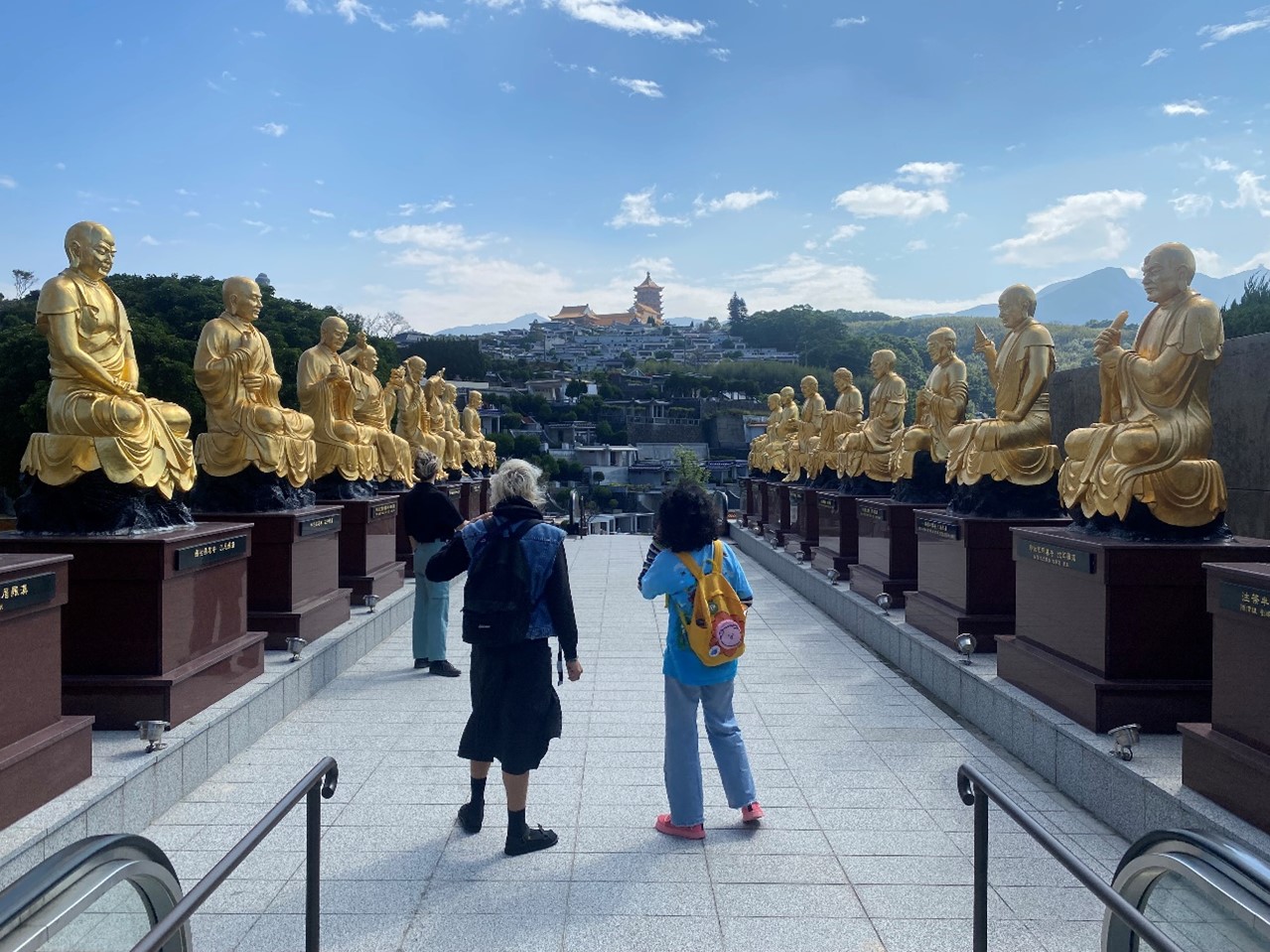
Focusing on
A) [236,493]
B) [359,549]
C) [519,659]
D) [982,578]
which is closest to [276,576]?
[236,493]

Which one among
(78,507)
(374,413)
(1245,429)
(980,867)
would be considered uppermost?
(374,413)

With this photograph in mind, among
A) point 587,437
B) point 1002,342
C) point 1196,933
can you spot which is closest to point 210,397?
point 1002,342

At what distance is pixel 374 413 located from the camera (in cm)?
1091

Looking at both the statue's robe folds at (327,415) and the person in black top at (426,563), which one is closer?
the person in black top at (426,563)

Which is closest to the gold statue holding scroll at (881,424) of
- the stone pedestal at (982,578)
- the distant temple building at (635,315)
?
the stone pedestal at (982,578)

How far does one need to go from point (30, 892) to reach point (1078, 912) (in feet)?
10.1

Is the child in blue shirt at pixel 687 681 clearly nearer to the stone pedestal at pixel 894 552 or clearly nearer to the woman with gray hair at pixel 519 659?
the woman with gray hair at pixel 519 659

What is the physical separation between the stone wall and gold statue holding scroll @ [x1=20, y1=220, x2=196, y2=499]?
7.86m

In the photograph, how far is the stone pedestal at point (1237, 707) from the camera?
3.40 m

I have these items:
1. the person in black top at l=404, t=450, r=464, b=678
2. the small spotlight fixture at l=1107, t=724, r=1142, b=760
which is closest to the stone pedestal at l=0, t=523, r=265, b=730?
the person in black top at l=404, t=450, r=464, b=678

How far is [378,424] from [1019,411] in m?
7.07

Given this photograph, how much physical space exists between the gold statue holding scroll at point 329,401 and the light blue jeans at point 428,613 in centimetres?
235

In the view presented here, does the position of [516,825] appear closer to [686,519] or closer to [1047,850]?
[686,519]

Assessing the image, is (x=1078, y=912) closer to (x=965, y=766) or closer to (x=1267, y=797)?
(x=1267, y=797)
